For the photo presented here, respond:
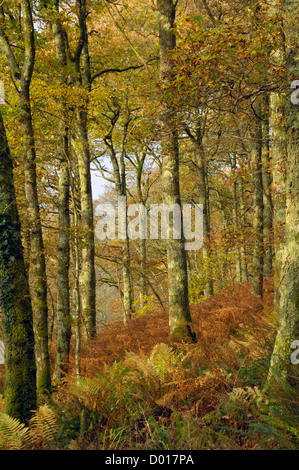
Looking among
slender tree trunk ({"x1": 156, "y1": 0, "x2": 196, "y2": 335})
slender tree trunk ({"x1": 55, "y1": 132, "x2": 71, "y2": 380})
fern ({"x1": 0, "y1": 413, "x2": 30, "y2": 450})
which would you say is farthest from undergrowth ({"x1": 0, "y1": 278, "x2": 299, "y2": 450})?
slender tree trunk ({"x1": 55, "y1": 132, "x2": 71, "y2": 380})

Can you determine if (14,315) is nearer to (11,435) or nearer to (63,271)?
(11,435)

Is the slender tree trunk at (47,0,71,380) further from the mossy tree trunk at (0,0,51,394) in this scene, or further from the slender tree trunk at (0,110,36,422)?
the slender tree trunk at (0,110,36,422)

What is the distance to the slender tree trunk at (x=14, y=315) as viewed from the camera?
369 cm

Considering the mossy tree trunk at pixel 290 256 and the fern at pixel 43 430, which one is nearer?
the fern at pixel 43 430

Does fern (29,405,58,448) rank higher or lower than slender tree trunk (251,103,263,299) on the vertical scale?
lower

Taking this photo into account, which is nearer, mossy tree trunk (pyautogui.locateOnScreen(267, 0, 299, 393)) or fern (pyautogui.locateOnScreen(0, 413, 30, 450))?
fern (pyautogui.locateOnScreen(0, 413, 30, 450))

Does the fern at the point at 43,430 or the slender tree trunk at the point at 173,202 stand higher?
the slender tree trunk at the point at 173,202

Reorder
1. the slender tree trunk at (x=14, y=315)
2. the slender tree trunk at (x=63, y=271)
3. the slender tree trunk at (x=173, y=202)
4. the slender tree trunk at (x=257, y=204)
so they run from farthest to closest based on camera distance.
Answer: the slender tree trunk at (x=257, y=204), the slender tree trunk at (x=63, y=271), the slender tree trunk at (x=173, y=202), the slender tree trunk at (x=14, y=315)

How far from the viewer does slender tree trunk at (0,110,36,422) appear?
369 cm

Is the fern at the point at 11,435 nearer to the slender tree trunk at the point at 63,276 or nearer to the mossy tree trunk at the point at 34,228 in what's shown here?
the mossy tree trunk at the point at 34,228

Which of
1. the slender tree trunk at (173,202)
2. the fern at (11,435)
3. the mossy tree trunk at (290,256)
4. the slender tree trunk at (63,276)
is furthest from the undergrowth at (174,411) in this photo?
the slender tree trunk at (63,276)

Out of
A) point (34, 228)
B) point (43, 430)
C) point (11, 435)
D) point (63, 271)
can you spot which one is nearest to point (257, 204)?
point (63, 271)

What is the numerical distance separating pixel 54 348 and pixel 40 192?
21.2ft
